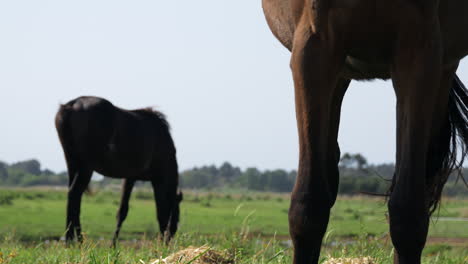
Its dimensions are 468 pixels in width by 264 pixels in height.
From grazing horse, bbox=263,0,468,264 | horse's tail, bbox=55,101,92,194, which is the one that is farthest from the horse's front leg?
horse's tail, bbox=55,101,92,194

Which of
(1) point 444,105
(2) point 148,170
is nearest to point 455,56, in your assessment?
(1) point 444,105

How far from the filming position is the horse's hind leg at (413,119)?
9.05ft

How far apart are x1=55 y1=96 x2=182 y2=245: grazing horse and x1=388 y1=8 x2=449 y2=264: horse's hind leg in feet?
24.9

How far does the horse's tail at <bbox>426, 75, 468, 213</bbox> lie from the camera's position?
165 inches

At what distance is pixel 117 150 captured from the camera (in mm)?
11953

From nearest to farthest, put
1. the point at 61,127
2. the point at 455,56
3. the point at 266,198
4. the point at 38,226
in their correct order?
the point at 455,56
the point at 61,127
the point at 38,226
the point at 266,198

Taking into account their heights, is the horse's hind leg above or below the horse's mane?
below

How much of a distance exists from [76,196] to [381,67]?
8705 millimetres

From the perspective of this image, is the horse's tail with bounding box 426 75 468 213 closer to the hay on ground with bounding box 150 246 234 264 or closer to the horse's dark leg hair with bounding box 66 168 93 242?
the hay on ground with bounding box 150 246 234 264

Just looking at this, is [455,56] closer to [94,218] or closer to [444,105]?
[444,105]

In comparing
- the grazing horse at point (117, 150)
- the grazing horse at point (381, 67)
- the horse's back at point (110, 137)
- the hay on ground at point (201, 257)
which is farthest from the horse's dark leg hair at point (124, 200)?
the grazing horse at point (381, 67)

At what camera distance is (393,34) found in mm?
2812

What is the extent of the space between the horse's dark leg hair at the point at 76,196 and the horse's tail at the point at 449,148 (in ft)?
24.9

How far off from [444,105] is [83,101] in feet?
28.4
